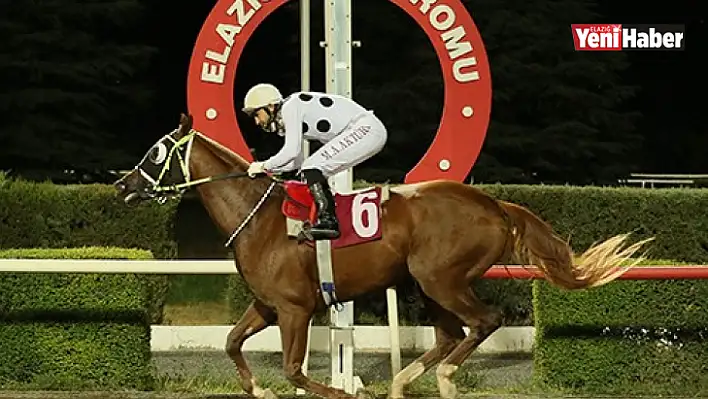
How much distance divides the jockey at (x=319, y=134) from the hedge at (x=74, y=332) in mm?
1769

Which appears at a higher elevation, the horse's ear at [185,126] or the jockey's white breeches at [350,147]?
the horse's ear at [185,126]

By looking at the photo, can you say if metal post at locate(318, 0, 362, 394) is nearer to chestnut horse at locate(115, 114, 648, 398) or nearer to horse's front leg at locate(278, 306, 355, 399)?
chestnut horse at locate(115, 114, 648, 398)

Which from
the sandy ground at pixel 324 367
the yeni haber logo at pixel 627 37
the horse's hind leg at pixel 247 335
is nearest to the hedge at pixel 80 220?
the sandy ground at pixel 324 367

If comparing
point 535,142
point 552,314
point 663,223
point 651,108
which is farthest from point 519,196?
point 651,108

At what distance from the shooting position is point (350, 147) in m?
6.69

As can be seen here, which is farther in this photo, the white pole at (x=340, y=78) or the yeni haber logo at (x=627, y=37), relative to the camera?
the yeni haber logo at (x=627, y=37)

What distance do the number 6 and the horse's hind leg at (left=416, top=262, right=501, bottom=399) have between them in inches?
15.0

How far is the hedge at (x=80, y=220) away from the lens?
33.8 feet

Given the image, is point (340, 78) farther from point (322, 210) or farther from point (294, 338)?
point (294, 338)

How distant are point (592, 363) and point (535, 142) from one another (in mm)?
9250

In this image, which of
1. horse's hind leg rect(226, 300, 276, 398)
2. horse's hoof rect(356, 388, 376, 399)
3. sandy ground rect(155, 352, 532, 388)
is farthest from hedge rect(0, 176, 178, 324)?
horse's hoof rect(356, 388, 376, 399)

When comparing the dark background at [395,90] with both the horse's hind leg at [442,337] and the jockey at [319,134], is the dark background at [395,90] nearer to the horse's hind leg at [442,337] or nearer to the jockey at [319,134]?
the horse's hind leg at [442,337]

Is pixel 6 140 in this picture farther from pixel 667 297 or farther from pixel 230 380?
pixel 667 297

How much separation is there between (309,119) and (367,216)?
616 mm
